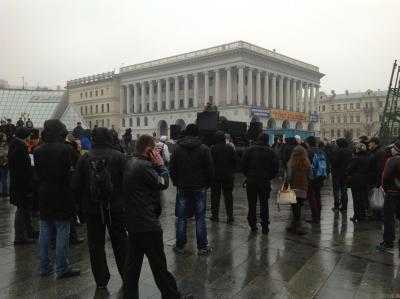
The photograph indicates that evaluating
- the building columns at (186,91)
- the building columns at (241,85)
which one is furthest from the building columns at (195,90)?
the building columns at (241,85)

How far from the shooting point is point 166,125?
82.8m

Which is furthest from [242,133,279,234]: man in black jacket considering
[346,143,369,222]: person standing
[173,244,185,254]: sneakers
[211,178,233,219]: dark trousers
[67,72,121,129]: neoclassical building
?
[67,72,121,129]: neoclassical building

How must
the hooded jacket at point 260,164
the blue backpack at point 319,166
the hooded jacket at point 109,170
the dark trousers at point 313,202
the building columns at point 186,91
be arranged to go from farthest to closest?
the building columns at point 186,91
the blue backpack at point 319,166
the dark trousers at point 313,202
the hooded jacket at point 260,164
the hooded jacket at point 109,170

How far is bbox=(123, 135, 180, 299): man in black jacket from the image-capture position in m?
4.50

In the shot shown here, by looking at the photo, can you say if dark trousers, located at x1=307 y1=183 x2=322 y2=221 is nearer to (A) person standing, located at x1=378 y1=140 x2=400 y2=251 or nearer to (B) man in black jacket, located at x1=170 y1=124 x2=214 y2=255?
(A) person standing, located at x1=378 y1=140 x2=400 y2=251

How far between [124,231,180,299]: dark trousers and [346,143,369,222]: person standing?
22.0ft

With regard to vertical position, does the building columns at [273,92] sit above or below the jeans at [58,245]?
above

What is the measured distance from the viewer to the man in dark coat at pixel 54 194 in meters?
5.57

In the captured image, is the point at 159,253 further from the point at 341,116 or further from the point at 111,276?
the point at 341,116

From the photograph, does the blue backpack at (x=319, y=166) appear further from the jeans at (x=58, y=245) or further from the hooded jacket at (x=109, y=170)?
the jeans at (x=58, y=245)

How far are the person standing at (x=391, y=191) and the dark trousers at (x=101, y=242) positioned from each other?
4449 mm

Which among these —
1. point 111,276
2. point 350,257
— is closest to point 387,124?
point 350,257

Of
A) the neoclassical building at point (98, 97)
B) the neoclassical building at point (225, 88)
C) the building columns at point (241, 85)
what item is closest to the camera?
the building columns at point (241, 85)

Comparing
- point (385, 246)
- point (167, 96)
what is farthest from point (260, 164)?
point (167, 96)
